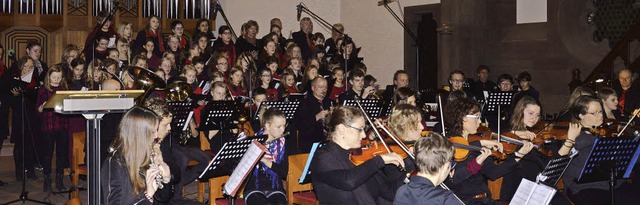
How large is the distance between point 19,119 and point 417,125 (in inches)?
245

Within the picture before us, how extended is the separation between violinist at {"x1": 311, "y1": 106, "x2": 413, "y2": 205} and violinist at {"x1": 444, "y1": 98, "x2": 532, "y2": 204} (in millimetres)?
641

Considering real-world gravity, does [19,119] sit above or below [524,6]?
below

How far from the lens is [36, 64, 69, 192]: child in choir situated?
951 centimetres

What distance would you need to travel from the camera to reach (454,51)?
14227 millimetres

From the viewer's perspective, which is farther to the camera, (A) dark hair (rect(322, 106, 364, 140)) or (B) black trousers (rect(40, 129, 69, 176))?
(B) black trousers (rect(40, 129, 69, 176))

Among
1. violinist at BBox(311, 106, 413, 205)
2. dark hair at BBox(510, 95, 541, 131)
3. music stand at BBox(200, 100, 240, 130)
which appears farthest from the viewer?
music stand at BBox(200, 100, 240, 130)

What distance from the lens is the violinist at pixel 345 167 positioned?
218 inches

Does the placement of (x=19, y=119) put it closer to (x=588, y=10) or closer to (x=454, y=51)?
(x=454, y=51)

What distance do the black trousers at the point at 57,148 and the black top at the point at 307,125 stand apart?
8.48 feet

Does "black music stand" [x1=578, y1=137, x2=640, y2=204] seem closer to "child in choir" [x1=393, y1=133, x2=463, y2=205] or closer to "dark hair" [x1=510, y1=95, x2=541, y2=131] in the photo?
"dark hair" [x1=510, y1=95, x2=541, y2=131]

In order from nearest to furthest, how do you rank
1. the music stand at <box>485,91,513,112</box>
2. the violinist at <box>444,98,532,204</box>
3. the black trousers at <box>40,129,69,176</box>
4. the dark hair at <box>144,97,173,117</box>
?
1. the violinist at <box>444,98,532,204</box>
2. the dark hair at <box>144,97,173,117</box>
3. the black trousers at <box>40,129,69,176</box>
4. the music stand at <box>485,91,513,112</box>

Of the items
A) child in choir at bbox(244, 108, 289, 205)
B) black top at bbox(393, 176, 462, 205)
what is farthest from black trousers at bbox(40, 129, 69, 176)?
black top at bbox(393, 176, 462, 205)

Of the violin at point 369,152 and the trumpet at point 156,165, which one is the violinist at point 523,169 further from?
the trumpet at point 156,165

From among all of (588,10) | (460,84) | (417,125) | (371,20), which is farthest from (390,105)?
(371,20)
